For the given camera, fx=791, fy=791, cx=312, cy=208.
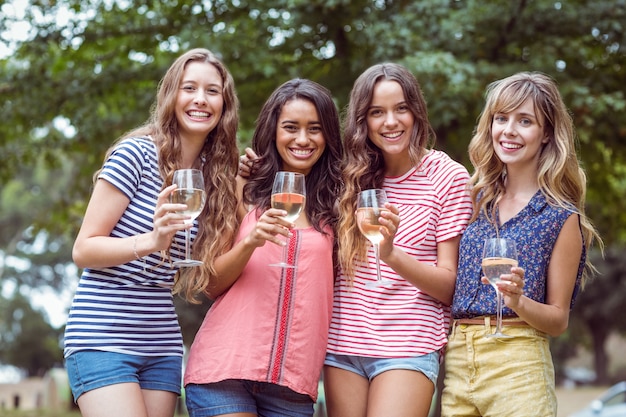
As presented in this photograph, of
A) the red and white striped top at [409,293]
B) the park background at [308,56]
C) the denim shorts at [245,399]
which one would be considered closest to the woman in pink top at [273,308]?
the denim shorts at [245,399]


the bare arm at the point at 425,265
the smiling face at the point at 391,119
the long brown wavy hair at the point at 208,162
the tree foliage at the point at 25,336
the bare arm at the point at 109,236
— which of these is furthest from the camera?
the tree foliage at the point at 25,336

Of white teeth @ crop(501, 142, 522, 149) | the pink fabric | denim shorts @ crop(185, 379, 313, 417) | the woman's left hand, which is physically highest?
white teeth @ crop(501, 142, 522, 149)

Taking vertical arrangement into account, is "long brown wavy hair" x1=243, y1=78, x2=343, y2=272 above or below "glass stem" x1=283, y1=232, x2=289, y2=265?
above

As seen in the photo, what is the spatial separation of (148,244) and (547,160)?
6.55ft

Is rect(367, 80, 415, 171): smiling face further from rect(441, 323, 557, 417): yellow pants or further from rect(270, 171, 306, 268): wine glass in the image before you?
rect(441, 323, 557, 417): yellow pants

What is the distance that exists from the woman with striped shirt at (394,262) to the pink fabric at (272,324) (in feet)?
0.48

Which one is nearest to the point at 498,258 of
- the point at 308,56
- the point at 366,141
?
the point at 366,141

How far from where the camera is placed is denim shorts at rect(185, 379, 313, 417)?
3873 mm

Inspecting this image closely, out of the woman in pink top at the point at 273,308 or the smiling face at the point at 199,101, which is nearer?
the woman in pink top at the point at 273,308

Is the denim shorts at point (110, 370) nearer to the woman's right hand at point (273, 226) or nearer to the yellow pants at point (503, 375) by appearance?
the woman's right hand at point (273, 226)

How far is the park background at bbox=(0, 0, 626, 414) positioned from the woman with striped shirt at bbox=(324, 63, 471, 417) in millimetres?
3403

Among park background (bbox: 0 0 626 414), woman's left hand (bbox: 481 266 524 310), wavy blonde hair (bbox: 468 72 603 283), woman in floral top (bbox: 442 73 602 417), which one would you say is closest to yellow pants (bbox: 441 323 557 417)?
woman in floral top (bbox: 442 73 602 417)

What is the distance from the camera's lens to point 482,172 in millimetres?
4168

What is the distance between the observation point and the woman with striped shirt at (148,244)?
3680mm
